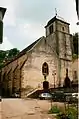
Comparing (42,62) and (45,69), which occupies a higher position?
(42,62)

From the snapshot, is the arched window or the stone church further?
the arched window

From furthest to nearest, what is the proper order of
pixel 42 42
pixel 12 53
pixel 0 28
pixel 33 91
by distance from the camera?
pixel 12 53, pixel 42 42, pixel 33 91, pixel 0 28

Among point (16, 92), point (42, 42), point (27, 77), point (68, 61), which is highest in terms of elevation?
point (42, 42)

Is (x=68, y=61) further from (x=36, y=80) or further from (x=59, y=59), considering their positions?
(x=36, y=80)

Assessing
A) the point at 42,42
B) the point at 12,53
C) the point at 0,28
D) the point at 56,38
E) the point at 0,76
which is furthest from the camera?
the point at 12,53

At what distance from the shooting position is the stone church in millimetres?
38688

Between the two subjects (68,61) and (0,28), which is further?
(68,61)

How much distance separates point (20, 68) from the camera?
38969 millimetres

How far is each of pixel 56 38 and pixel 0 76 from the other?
51.2 ft

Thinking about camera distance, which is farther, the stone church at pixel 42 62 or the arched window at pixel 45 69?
the arched window at pixel 45 69

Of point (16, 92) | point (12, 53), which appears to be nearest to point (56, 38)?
point (16, 92)

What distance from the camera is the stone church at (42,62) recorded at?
38688 mm

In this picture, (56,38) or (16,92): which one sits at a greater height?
(56,38)

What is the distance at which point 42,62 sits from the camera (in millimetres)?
41062
